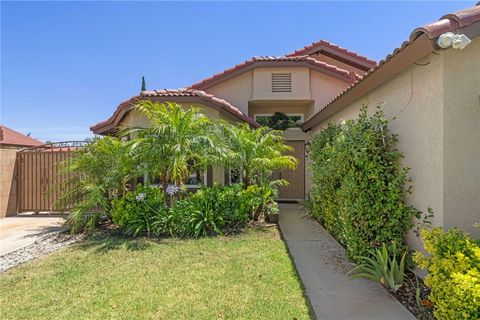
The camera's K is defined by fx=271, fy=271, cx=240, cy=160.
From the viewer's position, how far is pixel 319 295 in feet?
15.0

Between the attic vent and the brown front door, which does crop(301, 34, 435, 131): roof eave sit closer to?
the attic vent

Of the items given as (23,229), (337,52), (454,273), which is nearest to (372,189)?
(454,273)

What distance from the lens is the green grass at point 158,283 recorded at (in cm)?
418

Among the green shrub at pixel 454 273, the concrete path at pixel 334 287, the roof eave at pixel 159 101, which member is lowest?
the concrete path at pixel 334 287

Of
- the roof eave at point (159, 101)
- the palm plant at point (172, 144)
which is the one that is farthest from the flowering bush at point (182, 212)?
the roof eave at point (159, 101)

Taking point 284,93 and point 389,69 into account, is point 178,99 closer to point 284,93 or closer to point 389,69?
point 284,93

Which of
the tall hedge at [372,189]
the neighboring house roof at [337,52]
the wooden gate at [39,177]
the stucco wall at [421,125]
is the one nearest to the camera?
the stucco wall at [421,125]

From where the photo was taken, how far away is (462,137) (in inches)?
168

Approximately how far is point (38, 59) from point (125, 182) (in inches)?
359

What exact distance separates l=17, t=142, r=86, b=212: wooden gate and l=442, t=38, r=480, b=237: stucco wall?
12.4 m

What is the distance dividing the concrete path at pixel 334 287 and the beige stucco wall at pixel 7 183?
11.2 metres

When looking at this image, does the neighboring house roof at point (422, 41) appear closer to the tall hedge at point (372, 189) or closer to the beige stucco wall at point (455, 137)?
the beige stucco wall at point (455, 137)

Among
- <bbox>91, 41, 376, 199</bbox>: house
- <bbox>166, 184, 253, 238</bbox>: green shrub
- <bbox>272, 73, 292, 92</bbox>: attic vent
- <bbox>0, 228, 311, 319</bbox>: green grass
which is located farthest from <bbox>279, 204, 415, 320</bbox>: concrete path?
<bbox>272, 73, 292, 92</bbox>: attic vent

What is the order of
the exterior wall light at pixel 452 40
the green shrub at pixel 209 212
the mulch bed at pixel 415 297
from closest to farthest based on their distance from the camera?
the exterior wall light at pixel 452 40
the mulch bed at pixel 415 297
the green shrub at pixel 209 212
